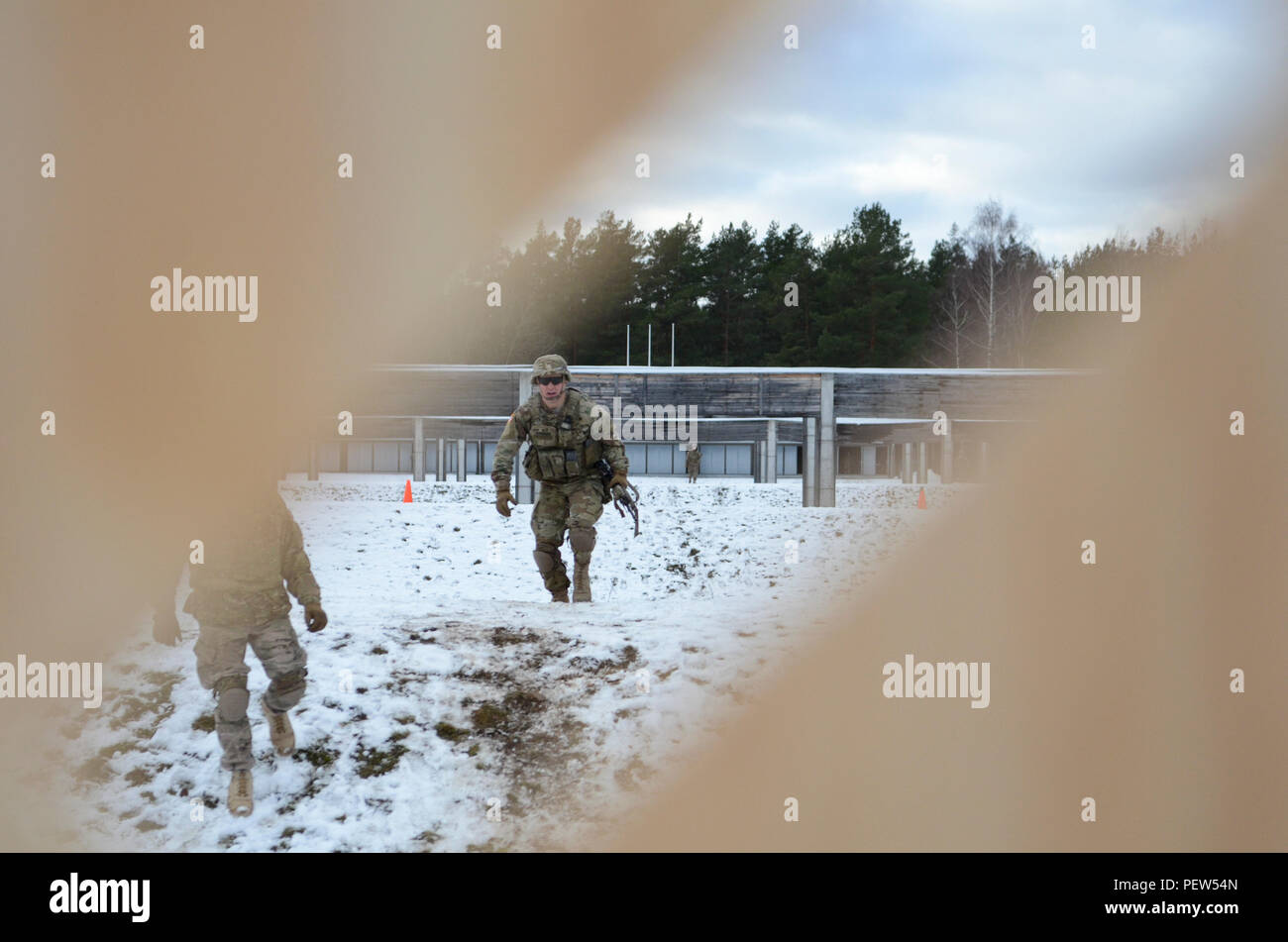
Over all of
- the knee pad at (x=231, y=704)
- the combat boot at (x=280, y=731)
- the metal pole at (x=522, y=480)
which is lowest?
the combat boot at (x=280, y=731)

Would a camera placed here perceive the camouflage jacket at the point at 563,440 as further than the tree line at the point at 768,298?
No

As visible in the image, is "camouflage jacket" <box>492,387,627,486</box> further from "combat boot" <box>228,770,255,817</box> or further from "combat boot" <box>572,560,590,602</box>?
"combat boot" <box>228,770,255,817</box>

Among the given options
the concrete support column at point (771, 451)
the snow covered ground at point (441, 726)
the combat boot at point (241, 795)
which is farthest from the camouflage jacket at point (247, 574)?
the concrete support column at point (771, 451)

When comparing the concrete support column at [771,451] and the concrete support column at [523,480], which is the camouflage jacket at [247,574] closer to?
the concrete support column at [523,480]

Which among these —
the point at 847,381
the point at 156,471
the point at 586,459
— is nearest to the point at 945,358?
the point at 847,381

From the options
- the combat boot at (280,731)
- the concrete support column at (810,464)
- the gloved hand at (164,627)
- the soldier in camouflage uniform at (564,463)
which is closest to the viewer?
the combat boot at (280,731)

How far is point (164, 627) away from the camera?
21.4ft

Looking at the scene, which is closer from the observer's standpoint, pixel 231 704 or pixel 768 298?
pixel 231 704

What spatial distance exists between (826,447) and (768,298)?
28.0 metres

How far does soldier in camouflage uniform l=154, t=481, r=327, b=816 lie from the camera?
4879 millimetres

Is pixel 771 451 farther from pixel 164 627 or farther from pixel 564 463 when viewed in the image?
pixel 164 627

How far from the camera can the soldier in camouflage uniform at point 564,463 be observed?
8.77 meters

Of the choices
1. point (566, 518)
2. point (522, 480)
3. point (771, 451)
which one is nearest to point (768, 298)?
point (771, 451)

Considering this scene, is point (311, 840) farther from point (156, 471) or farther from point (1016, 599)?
point (1016, 599)
